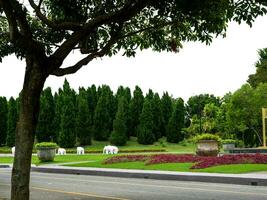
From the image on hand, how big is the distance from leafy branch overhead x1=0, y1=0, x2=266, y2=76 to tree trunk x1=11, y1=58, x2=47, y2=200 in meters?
0.35

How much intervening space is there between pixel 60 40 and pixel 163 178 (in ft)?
34.9

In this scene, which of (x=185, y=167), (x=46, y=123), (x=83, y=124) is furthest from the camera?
(x=46, y=123)

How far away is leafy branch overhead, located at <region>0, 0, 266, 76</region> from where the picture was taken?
9484 millimetres

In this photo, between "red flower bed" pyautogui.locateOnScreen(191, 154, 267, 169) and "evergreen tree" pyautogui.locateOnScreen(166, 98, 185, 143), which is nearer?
Answer: "red flower bed" pyautogui.locateOnScreen(191, 154, 267, 169)

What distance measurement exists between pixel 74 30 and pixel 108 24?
4.55 feet

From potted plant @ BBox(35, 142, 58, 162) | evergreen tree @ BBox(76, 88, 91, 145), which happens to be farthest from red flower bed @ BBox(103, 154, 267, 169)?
evergreen tree @ BBox(76, 88, 91, 145)

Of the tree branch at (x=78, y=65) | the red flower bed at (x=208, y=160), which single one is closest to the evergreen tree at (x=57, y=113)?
the red flower bed at (x=208, y=160)

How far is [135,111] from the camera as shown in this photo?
71625mm

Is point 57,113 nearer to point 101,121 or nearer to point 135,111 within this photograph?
point 101,121

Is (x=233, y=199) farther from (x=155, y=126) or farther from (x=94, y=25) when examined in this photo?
(x=155, y=126)

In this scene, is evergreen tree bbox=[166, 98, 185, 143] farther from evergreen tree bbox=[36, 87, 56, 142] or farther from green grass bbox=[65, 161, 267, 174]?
green grass bbox=[65, 161, 267, 174]

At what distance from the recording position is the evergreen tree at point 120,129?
6525 cm

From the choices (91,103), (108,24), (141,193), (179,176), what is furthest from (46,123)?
(108,24)

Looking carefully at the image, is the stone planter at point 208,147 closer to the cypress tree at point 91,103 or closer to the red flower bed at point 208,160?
the red flower bed at point 208,160
